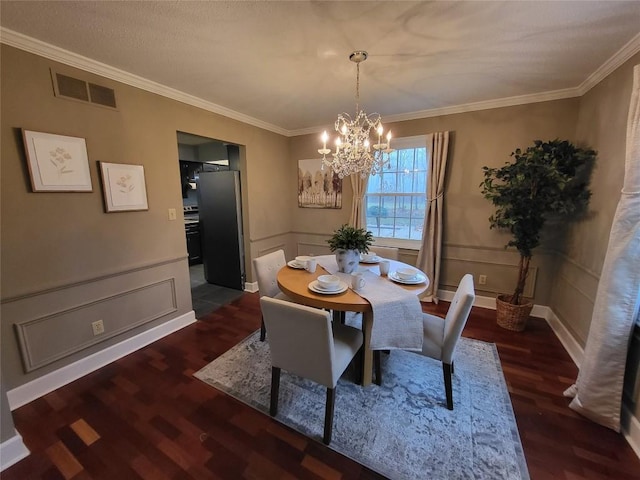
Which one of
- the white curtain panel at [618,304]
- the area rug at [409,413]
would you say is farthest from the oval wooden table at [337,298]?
the white curtain panel at [618,304]

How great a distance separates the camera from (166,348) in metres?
2.45

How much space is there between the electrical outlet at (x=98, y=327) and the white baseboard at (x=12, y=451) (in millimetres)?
819

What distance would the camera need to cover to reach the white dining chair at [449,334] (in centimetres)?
157

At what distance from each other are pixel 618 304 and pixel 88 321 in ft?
12.3

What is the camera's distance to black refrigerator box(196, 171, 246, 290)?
369 cm

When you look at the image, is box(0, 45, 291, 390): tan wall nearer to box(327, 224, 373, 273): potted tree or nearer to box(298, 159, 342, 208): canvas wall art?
box(298, 159, 342, 208): canvas wall art

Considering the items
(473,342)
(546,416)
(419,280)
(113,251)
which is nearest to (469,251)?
(473,342)

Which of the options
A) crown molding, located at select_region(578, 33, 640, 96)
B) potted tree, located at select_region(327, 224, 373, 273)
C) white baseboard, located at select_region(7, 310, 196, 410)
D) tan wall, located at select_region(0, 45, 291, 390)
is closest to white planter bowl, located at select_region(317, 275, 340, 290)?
potted tree, located at select_region(327, 224, 373, 273)

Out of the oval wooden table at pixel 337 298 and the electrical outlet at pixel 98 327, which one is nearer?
the oval wooden table at pixel 337 298

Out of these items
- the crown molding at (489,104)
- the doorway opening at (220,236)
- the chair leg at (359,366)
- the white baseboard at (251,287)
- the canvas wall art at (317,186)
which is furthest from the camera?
the canvas wall art at (317,186)

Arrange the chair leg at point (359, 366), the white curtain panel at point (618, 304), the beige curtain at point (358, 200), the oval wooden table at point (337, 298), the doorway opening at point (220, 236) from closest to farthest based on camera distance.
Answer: the white curtain panel at point (618, 304)
the oval wooden table at point (337, 298)
the chair leg at point (359, 366)
the doorway opening at point (220, 236)
the beige curtain at point (358, 200)

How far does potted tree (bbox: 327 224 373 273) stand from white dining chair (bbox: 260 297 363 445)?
2.30 ft

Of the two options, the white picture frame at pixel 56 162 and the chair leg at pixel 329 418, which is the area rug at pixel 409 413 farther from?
the white picture frame at pixel 56 162

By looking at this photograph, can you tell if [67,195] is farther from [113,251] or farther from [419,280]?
[419,280]
